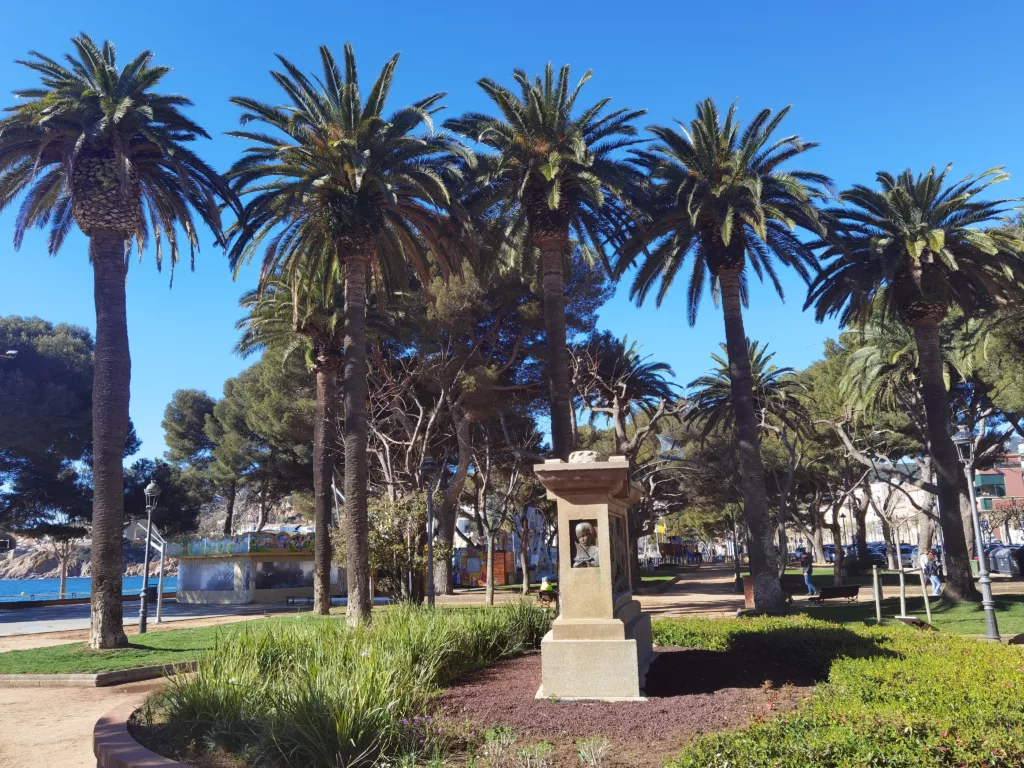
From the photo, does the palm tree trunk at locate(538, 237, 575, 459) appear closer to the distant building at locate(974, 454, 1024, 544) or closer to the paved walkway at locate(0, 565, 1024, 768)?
the paved walkway at locate(0, 565, 1024, 768)

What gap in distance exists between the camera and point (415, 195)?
1895cm

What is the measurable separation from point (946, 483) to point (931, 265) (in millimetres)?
6200

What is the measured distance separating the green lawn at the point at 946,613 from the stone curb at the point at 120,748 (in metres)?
13.7

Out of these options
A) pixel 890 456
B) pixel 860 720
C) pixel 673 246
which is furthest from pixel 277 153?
pixel 890 456

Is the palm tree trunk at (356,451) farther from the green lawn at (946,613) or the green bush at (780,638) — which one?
the green lawn at (946,613)

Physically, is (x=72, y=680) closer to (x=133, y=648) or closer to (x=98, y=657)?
(x=98, y=657)

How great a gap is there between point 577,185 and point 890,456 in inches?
1129

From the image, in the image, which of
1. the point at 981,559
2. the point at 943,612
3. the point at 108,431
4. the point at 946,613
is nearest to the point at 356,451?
the point at 108,431

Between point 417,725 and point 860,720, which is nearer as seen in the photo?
point 860,720

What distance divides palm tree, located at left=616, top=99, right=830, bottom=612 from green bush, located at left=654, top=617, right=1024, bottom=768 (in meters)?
11.4

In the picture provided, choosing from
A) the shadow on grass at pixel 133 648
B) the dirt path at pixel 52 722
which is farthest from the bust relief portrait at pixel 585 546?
the shadow on grass at pixel 133 648

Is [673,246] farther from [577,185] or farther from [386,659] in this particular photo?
[386,659]

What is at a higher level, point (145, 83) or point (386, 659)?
point (145, 83)

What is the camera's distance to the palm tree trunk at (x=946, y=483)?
69.1 feet
